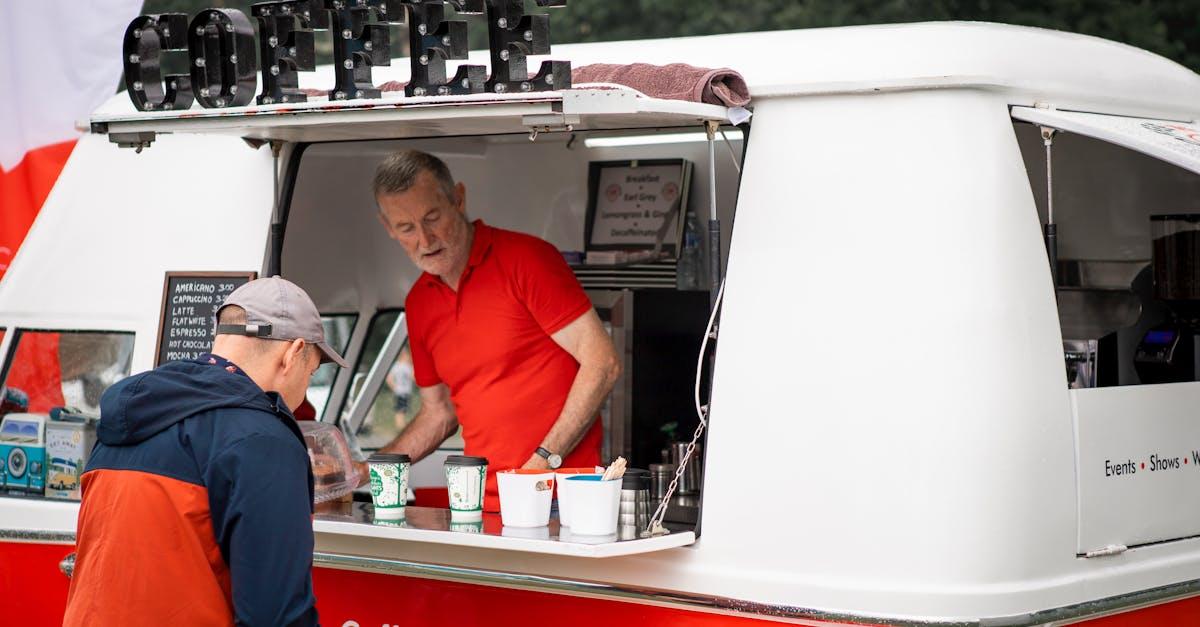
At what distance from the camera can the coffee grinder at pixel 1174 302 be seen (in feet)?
17.8

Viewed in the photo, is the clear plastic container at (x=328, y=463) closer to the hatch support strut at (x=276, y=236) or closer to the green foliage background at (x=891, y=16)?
the hatch support strut at (x=276, y=236)

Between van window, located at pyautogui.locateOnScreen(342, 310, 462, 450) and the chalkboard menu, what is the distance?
6.59ft

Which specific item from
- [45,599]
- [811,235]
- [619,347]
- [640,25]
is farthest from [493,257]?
[640,25]

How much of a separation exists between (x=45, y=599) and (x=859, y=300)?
334 centimetres

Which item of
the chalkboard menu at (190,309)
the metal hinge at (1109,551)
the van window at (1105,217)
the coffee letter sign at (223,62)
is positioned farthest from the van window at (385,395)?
the metal hinge at (1109,551)

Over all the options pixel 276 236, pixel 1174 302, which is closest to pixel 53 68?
pixel 276 236

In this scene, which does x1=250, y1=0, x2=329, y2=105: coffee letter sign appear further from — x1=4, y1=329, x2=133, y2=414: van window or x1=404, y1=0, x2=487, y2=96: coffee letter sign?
x1=4, y1=329, x2=133, y2=414: van window

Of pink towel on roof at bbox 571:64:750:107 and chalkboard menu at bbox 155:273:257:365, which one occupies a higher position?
pink towel on roof at bbox 571:64:750:107

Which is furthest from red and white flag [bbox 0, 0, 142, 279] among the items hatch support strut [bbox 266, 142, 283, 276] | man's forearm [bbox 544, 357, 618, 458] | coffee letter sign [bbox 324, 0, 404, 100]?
man's forearm [bbox 544, 357, 618, 458]

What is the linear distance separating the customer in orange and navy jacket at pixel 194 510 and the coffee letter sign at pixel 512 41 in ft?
3.95

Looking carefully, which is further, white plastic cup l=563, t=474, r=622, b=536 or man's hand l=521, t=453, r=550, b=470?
man's hand l=521, t=453, r=550, b=470

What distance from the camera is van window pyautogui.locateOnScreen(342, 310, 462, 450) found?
764 centimetres

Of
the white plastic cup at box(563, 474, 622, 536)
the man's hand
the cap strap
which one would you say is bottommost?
the white plastic cup at box(563, 474, 622, 536)

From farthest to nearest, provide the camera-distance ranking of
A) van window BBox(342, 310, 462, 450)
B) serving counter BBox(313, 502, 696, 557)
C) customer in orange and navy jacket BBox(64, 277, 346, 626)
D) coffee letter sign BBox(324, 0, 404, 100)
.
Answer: van window BBox(342, 310, 462, 450) < coffee letter sign BBox(324, 0, 404, 100) < serving counter BBox(313, 502, 696, 557) < customer in orange and navy jacket BBox(64, 277, 346, 626)
